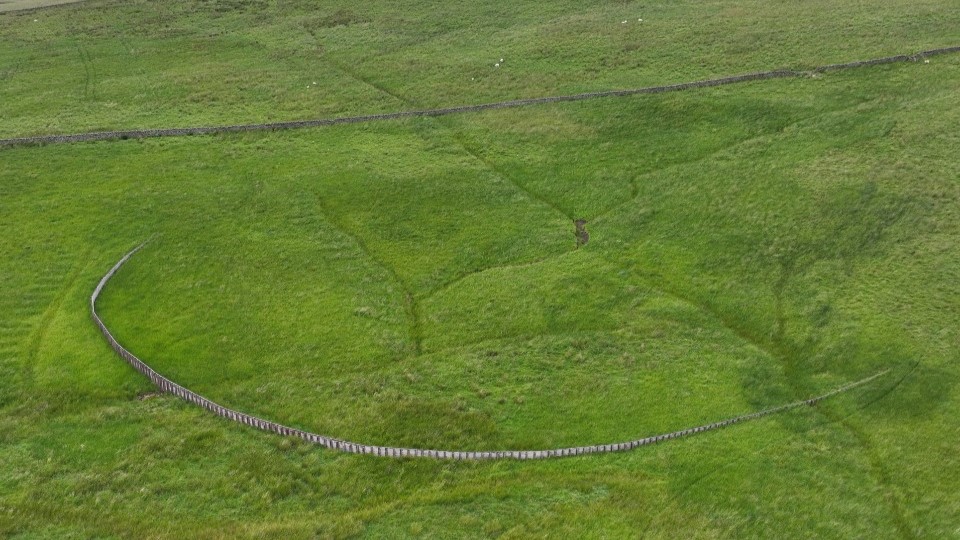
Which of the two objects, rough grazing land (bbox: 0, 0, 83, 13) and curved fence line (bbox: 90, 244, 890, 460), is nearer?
curved fence line (bbox: 90, 244, 890, 460)

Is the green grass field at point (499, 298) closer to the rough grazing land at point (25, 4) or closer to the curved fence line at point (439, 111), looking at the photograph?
the curved fence line at point (439, 111)

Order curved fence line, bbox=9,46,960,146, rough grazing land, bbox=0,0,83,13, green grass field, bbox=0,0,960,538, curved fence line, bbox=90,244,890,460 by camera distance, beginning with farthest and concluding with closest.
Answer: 1. rough grazing land, bbox=0,0,83,13
2. curved fence line, bbox=9,46,960,146
3. curved fence line, bbox=90,244,890,460
4. green grass field, bbox=0,0,960,538

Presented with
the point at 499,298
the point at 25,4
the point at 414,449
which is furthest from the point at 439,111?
the point at 25,4

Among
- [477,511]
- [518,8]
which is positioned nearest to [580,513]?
[477,511]

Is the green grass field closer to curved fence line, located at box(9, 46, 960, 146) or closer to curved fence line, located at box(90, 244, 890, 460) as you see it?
curved fence line, located at box(90, 244, 890, 460)

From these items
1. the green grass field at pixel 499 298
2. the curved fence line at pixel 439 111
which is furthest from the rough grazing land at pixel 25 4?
the curved fence line at pixel 439 111

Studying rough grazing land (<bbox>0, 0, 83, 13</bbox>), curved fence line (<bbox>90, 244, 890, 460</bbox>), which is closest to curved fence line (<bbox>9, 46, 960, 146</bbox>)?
curved fence line (<bbox>90, 244, 890, 460</bbox>)

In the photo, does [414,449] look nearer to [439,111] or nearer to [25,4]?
[439,111]
